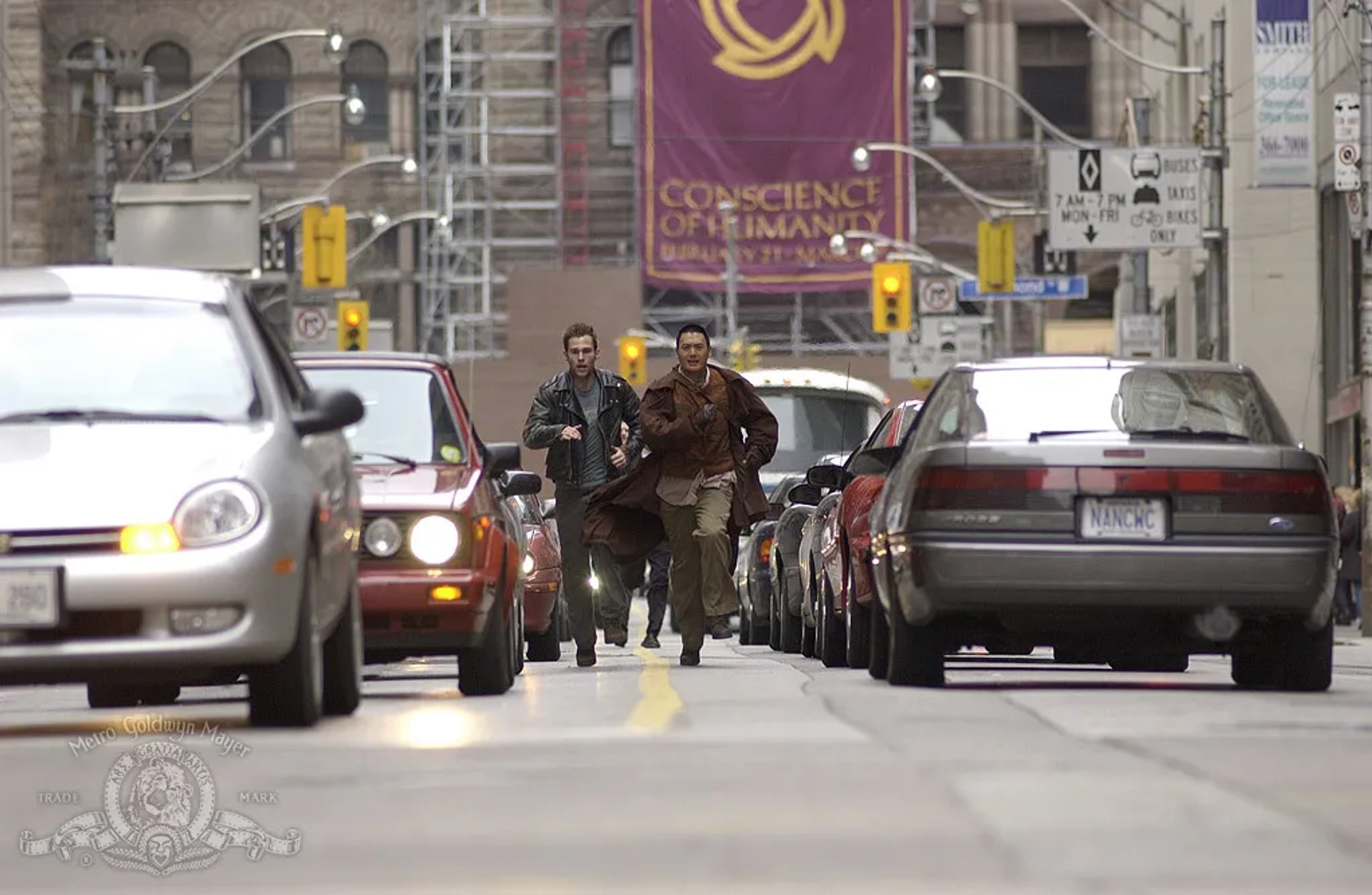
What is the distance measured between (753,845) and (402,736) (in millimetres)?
3503

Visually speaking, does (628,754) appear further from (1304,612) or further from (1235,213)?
(1235,213)

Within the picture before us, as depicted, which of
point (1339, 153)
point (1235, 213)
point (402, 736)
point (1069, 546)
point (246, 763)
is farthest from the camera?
point (1235, 213)

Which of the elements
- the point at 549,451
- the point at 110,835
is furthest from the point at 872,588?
the point at 110,835

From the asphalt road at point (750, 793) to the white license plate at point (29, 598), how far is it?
397 millimetres

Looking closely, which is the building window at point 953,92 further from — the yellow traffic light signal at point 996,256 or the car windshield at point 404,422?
the car windshield at point 404,422

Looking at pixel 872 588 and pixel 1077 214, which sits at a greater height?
pixel 1077 214

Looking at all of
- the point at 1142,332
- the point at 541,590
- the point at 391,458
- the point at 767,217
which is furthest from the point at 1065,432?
the point at 767,217

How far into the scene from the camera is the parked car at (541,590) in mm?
19859

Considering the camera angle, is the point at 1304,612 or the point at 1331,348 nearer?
the point at 1304,612

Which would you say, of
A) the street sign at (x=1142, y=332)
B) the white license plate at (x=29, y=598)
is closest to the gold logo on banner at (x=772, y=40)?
the street sign at (x=1142, y=332)

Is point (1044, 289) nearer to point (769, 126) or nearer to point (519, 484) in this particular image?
point (769, 126)

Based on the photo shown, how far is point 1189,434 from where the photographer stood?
13.3 metres

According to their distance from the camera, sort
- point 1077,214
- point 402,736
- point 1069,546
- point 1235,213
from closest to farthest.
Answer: point 402,736
point 1069,546
point 1077,214
point 1235,213

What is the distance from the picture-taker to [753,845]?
698 centimetres
